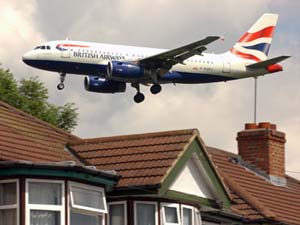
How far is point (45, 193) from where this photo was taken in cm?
1950

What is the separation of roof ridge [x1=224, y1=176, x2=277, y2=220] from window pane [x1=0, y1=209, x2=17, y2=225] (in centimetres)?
832

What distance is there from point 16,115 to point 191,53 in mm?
35223

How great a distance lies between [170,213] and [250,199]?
20.2 feet

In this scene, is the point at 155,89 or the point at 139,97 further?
the point at 155,89

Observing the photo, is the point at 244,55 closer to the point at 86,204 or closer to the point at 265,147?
the point at 265,147

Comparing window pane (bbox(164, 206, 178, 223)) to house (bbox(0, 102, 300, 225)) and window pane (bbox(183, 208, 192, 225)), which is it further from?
window pane (bbox(183, 208, 192, 225))

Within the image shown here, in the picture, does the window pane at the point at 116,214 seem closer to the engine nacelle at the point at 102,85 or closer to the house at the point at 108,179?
the house at the point at 108,179

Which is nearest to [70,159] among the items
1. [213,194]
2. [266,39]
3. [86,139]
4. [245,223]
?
[86,139]

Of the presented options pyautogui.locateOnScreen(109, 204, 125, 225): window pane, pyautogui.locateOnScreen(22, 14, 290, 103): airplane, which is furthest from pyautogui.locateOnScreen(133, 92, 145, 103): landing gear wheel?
pyautogui.locateOnScreen(109, 204, 125, 225): window pane

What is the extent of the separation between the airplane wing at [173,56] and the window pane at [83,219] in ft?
123

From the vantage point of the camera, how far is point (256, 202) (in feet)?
89.7

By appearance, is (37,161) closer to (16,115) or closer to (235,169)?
(16,115)

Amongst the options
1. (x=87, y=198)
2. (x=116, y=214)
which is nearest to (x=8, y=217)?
(x=87, y=198)

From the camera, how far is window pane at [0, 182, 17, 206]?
19250mm
